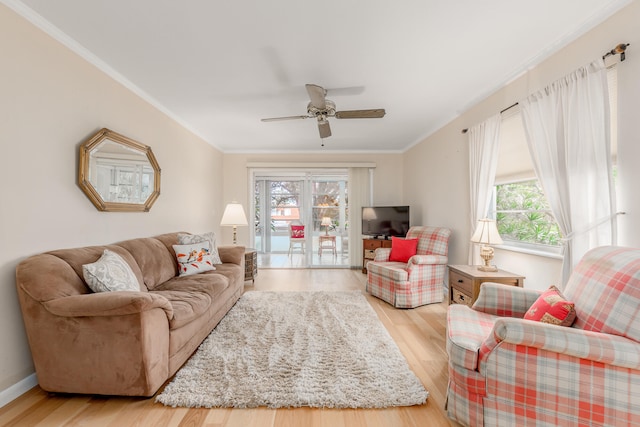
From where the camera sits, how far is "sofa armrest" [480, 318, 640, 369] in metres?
1.17

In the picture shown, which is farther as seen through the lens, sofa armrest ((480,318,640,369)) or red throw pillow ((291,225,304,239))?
red throw pillow ((291,225,304,239))

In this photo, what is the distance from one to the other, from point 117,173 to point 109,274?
1.19 metres

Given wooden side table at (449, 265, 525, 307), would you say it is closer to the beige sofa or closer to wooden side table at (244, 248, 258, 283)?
the beige sofa

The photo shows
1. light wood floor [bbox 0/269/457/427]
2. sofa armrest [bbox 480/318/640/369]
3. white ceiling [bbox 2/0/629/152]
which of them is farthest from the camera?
white ceiling [bbox 2/0/629/152]

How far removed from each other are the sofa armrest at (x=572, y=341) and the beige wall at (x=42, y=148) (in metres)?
2.91

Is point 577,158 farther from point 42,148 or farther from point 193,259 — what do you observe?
point 42,148

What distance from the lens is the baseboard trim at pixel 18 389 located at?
168cm

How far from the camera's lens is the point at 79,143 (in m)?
2.28

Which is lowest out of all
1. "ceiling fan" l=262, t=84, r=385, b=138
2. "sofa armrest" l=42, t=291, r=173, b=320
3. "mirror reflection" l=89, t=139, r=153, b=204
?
"sofa armrest" l=42, t=291, r=173, b=320

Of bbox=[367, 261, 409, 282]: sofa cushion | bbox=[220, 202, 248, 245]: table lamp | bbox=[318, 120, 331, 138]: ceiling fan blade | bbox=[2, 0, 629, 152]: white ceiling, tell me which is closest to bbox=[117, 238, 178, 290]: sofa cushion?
bbox=[220, 202, 248, 245]: table lamp

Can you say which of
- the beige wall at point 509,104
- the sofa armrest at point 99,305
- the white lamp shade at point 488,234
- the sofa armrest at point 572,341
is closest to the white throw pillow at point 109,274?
the sofa armrest at point 99,305

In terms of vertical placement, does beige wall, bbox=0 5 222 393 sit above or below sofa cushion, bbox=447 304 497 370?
above

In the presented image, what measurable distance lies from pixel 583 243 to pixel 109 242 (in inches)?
156

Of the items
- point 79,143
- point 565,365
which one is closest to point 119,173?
point 79,143
